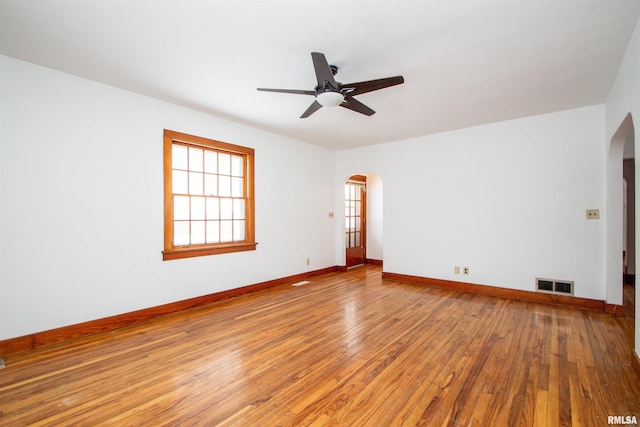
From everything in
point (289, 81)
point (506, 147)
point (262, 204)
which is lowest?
point (262, 204)

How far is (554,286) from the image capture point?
4.20 metres

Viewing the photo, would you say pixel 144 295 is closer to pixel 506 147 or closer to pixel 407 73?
pixel 407 73

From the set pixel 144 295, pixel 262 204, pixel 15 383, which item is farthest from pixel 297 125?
pixel 15 383

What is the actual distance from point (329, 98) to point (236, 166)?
2574mm

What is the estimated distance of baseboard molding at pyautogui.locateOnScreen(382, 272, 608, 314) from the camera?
397 cm

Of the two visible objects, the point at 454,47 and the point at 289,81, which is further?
the point at 289,81

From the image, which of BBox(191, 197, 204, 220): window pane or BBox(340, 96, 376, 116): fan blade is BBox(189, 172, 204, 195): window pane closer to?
BBox(191, 197, 204, 220): window pane

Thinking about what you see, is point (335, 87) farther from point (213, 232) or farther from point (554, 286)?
point (554, 286)

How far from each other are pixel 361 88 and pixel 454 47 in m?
0.88

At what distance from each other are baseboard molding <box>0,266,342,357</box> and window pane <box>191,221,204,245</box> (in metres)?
0.82

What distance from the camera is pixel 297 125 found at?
473 centimetres

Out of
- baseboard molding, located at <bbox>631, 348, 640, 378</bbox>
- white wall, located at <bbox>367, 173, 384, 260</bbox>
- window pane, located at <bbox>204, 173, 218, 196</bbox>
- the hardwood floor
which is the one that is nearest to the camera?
the hardwood floor

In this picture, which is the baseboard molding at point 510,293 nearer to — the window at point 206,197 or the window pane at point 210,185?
the window at point 206,197

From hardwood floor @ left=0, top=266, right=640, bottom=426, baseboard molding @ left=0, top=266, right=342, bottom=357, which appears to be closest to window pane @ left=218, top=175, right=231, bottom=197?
baseboard molding @ left=0, top=266, right=342, bottom=357
